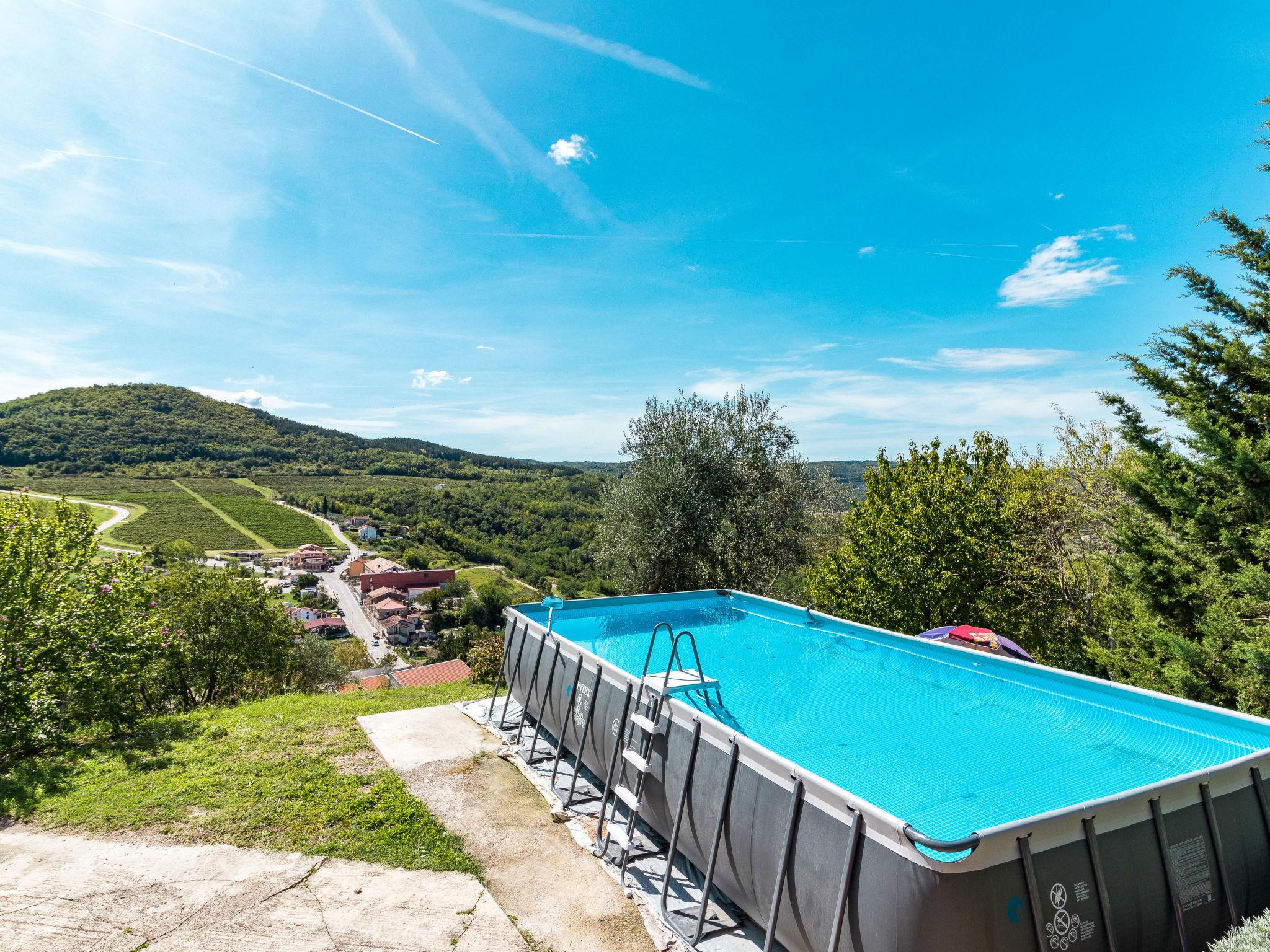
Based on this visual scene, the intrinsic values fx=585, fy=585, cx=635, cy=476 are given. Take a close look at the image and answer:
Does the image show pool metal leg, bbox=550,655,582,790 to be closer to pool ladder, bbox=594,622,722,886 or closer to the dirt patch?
pool ladder, bbox=594,622,722,886

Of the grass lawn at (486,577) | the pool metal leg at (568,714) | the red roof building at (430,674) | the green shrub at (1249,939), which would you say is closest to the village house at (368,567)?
the grass lawn at (486,577)

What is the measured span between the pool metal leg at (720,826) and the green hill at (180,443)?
101m

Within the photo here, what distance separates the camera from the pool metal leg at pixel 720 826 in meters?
4.00

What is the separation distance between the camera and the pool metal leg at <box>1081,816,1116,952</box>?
2988mm

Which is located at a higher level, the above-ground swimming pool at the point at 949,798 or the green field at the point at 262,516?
the green field at the point at 262,516

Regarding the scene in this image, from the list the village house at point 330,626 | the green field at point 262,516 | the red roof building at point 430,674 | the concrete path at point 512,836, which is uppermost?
the green field at point 262,516

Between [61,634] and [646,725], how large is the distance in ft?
26.3

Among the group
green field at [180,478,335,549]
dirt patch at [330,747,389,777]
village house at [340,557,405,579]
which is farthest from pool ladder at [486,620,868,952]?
green field at [180,478,335,549]

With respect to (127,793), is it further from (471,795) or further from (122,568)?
(122,568)

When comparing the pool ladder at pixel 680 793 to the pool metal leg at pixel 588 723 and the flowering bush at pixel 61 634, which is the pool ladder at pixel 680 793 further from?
the flowering bush at pixel 61 634

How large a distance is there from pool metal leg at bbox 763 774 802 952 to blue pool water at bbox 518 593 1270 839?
0.49 m

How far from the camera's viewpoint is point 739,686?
19.4ft

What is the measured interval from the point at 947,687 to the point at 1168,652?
16.7 feet

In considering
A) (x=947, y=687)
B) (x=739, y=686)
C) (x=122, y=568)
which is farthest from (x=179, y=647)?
(x=947, y=687)
